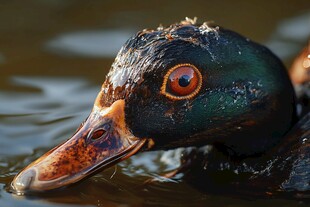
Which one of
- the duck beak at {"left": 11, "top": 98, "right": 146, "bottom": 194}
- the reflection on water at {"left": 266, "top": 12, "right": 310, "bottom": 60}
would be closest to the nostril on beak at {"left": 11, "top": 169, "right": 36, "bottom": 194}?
the duck beak at {"left": 11, "top": 98, "right": 146, "bottom": 194}

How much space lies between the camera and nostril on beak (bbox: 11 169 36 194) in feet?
17.5

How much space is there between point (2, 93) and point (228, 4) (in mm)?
2825

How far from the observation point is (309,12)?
29.5ft

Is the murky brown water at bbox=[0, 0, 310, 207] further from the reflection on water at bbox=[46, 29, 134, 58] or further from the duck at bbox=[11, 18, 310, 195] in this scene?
the duck at bbox=[11, 18, 310, 195]

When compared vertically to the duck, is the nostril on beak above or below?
below

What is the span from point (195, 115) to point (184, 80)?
26 centimetres

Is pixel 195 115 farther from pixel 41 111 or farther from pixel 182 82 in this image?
pixel 41 111

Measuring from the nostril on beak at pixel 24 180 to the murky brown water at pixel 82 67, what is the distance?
0.06 m

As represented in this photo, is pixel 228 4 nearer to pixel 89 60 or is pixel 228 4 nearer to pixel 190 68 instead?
pixel 89 60

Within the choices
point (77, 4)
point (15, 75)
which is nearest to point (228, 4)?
point (77, 4)

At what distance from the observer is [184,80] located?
5414mm

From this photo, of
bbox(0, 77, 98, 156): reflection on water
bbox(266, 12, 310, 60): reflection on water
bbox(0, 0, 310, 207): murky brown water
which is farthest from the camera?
bbox(266, 12, 310, 60): reflection on water

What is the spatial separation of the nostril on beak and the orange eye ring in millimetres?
911

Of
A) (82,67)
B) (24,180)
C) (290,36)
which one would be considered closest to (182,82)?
(24,180)
